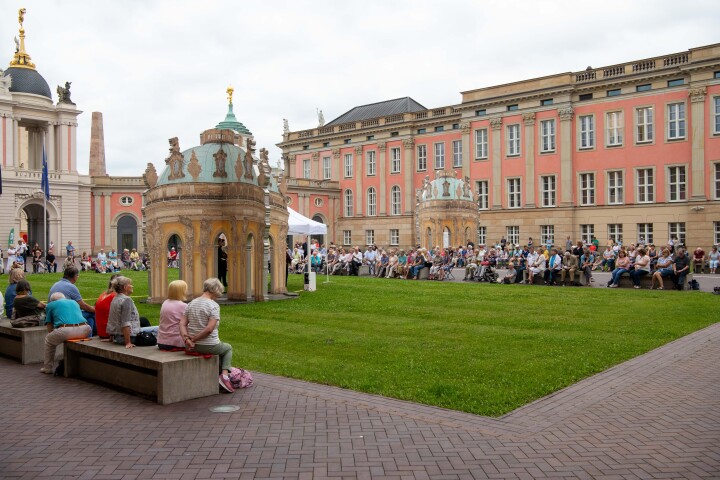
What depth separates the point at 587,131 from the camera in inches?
2015

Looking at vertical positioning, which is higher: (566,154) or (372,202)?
(566,154)

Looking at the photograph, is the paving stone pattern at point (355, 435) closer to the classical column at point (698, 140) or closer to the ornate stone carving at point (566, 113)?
the classical column at point (698, 140)

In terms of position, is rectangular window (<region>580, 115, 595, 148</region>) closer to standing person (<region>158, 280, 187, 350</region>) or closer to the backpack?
the backpack

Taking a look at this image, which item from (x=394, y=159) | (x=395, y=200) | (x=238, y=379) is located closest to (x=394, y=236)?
(x=395, y=200)

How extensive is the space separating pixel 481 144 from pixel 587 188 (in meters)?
10.7

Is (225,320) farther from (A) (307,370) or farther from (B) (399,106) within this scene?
(B) (399,106)

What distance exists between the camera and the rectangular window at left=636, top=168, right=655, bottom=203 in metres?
48.1

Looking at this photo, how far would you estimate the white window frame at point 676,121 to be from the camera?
1821 inches

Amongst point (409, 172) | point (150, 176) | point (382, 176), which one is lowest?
point (150, 176)

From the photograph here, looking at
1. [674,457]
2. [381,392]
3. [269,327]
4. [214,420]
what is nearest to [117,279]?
[214,420]

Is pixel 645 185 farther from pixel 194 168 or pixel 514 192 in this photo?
pixel 194 168

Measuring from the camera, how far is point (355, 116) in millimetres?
76188

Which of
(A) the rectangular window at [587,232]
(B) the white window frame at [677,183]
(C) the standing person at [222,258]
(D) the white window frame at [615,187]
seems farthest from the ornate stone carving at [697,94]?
(C) the standing person at [222,258]

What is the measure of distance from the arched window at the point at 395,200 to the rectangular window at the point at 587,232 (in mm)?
20129
